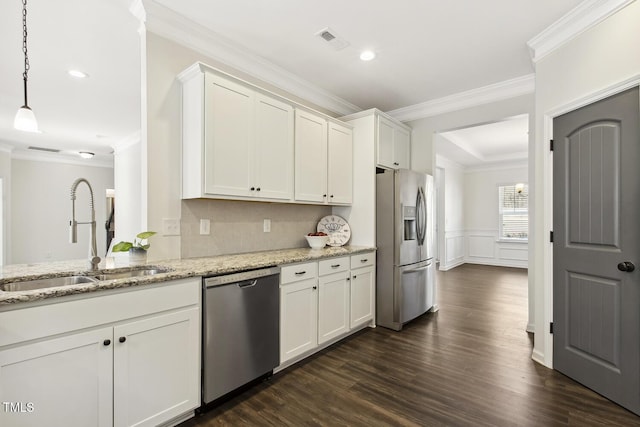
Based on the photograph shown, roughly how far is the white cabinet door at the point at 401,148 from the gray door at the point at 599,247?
5.54 feet

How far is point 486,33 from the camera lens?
259cm

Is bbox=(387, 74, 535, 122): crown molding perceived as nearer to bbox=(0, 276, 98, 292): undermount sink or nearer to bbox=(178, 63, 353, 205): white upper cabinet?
bbox=(178, 63, 353, 205): white upper cabinet

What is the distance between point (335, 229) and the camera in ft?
12.3

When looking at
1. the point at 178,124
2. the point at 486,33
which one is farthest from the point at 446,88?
the point at 178,124

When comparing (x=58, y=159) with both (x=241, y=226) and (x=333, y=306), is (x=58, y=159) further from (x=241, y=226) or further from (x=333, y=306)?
(x=333, y=306)

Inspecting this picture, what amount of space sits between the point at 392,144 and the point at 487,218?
18.9 ft

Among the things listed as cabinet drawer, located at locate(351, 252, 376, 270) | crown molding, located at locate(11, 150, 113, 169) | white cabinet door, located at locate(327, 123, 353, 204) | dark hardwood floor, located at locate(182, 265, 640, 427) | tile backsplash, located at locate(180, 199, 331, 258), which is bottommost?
dark hardwood floor, located at locate(182, 265, 640, 427)

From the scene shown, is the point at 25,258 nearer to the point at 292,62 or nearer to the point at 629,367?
the point at 292,62

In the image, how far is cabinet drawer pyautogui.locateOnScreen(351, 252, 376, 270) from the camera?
3.25 metres

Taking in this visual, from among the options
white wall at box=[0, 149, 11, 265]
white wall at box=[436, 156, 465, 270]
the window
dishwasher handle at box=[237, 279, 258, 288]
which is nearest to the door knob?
dishwasher handle at box=[237, 279, 258, 288]

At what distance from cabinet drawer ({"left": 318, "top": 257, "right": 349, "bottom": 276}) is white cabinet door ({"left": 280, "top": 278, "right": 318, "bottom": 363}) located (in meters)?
0.14

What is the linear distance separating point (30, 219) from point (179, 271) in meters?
7.27

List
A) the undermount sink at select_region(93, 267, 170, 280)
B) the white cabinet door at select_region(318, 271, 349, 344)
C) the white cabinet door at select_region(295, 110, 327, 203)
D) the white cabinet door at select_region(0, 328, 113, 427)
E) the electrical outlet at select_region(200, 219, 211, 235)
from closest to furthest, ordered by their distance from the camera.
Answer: the white cabinet door at select_region(0, 328, 113, 427) → the undermount sink at select_region(93, 267, 170, 280) → the electrical outlet at select_region(200, 219, 211, 235) → the white cabinet door at select_region(318, 271, 349, 344) → the white cabinet door at select_region(295, 110, 327, 203)

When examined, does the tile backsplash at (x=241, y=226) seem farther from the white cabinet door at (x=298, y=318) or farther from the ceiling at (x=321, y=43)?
the ceiling at (x=321, y=43)
